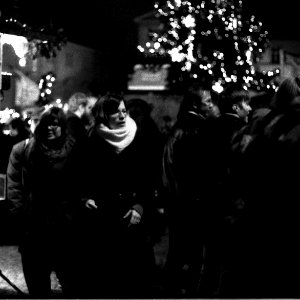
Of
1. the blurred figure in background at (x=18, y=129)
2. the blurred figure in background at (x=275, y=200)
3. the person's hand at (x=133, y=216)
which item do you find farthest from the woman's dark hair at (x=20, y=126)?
the blurred figure in background at (x=275, y=200)

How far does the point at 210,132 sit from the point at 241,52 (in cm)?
1400

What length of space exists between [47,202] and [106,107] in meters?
1.12

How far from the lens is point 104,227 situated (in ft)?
19.9

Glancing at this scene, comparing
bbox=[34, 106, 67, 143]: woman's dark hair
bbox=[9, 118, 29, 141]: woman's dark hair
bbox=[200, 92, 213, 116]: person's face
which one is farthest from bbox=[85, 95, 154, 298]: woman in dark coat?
bbox=[9, 118, 29, 141]: woman's dark hair

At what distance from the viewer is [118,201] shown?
237 inches

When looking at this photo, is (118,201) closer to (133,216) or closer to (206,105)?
(133,216)

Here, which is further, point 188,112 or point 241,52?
point 241,52

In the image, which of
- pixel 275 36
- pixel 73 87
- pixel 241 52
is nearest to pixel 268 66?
pixel 275 36

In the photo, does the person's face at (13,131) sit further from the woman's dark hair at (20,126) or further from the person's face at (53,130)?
the person's face at (53,130)

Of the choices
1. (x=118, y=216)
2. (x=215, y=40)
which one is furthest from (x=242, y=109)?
(x=215, y=40)

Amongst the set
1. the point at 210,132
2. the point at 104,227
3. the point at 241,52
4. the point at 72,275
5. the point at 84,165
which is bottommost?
the point at 72,275

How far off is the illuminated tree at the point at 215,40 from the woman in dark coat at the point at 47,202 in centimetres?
1327

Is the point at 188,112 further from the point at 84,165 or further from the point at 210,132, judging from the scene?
the point at 84,165

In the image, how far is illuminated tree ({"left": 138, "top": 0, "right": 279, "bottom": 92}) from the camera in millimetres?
19328
